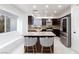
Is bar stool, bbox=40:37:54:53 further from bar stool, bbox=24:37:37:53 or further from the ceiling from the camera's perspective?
the ceiling

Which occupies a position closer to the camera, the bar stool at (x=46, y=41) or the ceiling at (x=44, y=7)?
the bar stool at (x=46, y=41)

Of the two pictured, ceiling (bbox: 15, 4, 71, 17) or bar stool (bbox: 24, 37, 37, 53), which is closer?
bar stool (bbox: 24, 37, 37, 53)

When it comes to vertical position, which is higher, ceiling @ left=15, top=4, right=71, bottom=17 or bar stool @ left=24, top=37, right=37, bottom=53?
ceiling @ left=15, top=4, right=71, bottom=17

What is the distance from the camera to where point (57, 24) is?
45.3 ft

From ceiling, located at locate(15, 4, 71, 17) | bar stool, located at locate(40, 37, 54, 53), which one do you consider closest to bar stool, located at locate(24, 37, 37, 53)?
bar stool, located at locate(40, 37, 54, 53)

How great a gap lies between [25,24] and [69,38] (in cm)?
447

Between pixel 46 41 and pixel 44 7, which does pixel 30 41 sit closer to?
pixel 46 41

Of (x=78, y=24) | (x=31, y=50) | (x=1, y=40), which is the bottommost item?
(x=31, y=50)

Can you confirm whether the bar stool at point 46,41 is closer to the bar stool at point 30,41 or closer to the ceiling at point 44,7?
the bar stool at point 30,41

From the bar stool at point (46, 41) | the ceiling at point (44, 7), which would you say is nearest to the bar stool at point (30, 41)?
the bar stool at point (46, 41)

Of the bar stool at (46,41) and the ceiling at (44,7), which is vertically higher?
the ceiling at (44,7)

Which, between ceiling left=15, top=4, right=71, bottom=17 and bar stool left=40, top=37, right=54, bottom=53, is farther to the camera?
ceiling left=15, top=4, right=71, bottom=17
